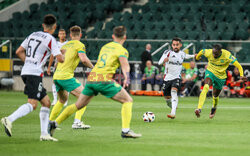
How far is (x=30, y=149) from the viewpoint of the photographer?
324 inches

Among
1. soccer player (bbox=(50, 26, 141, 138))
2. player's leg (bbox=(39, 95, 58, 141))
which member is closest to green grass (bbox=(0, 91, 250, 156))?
player's leg (bbox=(39, 95, 58, 141))

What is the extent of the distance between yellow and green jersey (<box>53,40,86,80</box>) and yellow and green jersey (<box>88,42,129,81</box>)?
216 cm

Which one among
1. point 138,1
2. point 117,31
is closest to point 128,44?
point 138,1

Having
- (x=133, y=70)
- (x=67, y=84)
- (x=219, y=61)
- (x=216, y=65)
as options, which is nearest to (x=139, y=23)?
(x=133, y=70)

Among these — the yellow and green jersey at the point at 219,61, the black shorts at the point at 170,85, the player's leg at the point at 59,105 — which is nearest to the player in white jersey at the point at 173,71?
the black shorts at the point at 170,85

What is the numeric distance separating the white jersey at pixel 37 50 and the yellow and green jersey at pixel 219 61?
6742mm

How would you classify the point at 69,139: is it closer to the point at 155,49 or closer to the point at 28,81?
the point at 28,81

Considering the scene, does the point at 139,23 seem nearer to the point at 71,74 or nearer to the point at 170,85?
the point at 170,85

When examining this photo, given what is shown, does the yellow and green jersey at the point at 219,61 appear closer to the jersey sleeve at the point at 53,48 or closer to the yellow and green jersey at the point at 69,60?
the yellow and green jersey at the point at 69,60

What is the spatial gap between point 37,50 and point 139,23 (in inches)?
808

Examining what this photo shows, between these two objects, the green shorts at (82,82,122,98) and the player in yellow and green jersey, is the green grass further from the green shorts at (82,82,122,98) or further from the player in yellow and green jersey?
the player in yellow and green jersey

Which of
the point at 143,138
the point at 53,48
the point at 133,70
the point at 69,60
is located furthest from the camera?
the point at 133,70

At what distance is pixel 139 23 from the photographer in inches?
1163

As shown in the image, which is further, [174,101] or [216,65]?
[216,65]
